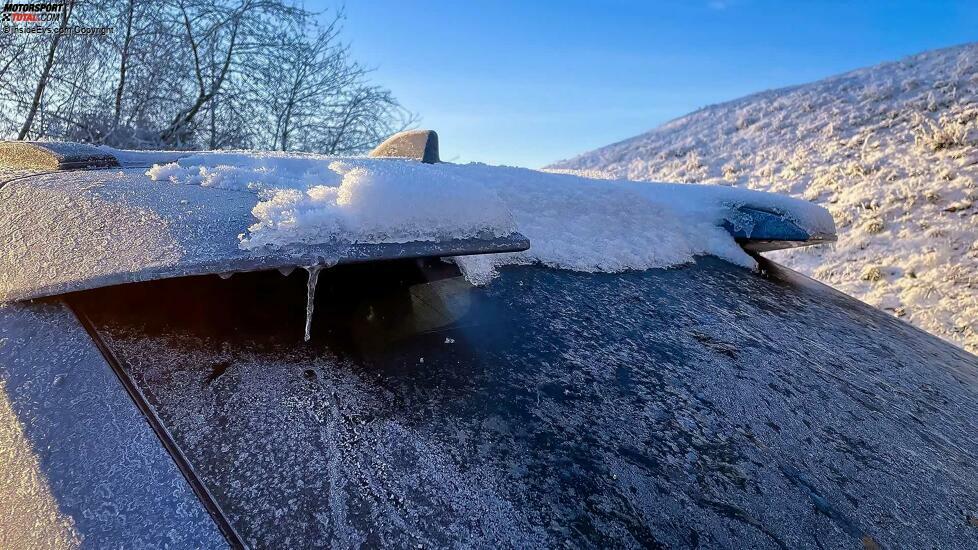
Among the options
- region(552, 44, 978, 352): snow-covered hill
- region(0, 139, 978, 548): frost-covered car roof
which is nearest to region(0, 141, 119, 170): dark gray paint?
region(0, 139, 978, 548): frost-covered car roof

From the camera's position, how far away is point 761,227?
1734 millimetres

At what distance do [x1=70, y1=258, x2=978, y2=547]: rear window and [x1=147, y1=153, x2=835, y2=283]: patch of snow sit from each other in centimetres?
17

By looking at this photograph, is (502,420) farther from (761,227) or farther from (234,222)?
(761,227)

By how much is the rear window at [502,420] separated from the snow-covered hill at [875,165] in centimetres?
514

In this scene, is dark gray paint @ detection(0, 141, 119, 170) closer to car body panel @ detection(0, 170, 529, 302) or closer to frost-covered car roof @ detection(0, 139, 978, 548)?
frost-covered car roof @ detection(0, 139, 978, 548)

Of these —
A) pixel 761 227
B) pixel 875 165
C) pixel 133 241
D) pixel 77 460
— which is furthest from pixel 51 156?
pixel 875 165

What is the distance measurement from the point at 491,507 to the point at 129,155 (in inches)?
55.8

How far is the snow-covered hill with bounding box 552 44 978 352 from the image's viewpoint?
5789 millimetres

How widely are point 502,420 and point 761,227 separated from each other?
1.39m

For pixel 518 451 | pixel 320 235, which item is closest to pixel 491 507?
pixel 518 451

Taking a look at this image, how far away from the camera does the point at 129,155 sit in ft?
4.69

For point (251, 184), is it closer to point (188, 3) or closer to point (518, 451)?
point (518, 451)

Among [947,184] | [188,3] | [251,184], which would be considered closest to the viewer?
[251,184]

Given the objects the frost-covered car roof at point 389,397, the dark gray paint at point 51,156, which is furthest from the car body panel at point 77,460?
the dark gray paint at point 51,156
